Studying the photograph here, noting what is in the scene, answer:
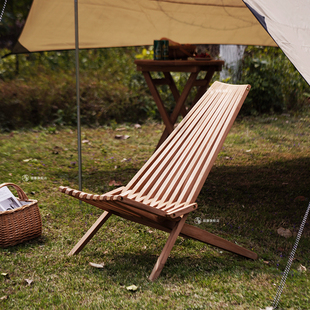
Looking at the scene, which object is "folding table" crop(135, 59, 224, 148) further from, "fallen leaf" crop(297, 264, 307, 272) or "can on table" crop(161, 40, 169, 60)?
"fallen leaf" crop(297, 264, 307, 272)

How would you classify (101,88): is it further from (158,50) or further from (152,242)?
(152,242)

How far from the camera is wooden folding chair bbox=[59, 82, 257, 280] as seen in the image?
250cm

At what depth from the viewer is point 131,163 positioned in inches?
204

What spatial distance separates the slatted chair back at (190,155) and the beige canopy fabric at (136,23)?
160 cm

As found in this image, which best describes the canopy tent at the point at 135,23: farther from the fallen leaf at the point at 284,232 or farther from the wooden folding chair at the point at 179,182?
the fallen leaf at the point at 284,232

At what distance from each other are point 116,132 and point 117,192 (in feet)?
13.4

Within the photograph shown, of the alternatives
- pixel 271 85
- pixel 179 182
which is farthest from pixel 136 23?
pixel 271 85

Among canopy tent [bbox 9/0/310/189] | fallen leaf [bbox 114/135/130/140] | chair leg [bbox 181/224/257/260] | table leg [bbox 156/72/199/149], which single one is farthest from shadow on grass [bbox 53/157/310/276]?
fallen leaf [bbox 114/135/130/140]

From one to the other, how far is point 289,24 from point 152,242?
5.75ft

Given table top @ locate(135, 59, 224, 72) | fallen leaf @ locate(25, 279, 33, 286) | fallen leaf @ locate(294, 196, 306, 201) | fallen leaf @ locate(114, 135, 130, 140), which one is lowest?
fallen leaf @ locate(114, 135, 130, 140)

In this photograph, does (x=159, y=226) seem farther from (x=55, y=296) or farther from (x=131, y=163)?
(x=131, y=163)

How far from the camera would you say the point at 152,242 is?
10.1 ft

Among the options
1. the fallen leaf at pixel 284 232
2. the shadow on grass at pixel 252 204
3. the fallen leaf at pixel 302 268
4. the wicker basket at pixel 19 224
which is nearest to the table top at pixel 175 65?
the shadow on grass at pixel 252 204

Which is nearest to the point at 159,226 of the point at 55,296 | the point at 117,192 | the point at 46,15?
the point at 117,192
